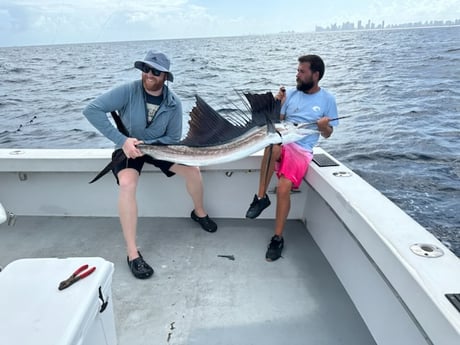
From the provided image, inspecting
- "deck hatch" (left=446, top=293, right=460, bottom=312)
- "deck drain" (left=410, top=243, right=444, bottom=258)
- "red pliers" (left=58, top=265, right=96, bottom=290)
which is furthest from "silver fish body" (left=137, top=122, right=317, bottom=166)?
"deck hatch" (left=446, top=293, right=460, bottom=312)

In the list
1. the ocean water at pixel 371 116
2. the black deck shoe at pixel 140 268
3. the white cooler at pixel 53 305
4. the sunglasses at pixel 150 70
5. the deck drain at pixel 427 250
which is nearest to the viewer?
the white cooler at pixel 53 305

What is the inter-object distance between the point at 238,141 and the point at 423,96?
821cm

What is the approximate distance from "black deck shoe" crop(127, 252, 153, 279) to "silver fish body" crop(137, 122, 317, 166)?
53 centimetres

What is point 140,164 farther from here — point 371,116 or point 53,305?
point 371,116

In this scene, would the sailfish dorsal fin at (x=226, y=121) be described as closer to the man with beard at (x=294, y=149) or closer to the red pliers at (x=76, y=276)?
the man with beard at (x=294, y=149)

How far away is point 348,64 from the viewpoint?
15.5 m

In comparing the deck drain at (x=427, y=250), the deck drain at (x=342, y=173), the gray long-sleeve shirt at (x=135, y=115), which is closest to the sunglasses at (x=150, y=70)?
the gray long-sleeve shirt at (x=135, y=115)

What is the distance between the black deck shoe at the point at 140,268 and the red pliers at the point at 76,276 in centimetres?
86

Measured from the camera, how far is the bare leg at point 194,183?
2186 millimetres

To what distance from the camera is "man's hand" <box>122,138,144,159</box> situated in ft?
6.33

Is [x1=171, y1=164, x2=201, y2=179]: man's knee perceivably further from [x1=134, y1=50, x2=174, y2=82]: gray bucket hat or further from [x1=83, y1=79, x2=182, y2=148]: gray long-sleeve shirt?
[x1=134, y1=50, x2=174, y2=82]: gray bucket hat

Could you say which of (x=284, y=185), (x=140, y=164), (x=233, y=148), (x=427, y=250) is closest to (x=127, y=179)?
(x=140, y=164)

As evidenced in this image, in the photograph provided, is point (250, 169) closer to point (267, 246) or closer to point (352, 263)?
point (267, 246)

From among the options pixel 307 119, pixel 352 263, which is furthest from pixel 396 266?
pixel 307 119
